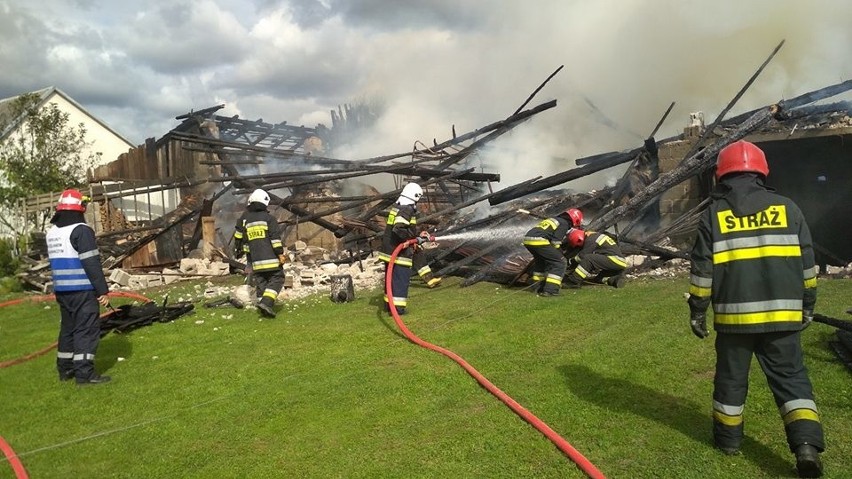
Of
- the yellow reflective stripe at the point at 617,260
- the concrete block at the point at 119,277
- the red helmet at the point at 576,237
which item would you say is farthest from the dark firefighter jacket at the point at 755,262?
the concrete block at the point at 119,277

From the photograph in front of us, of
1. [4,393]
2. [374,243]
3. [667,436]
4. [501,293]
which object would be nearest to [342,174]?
A: [374,243]

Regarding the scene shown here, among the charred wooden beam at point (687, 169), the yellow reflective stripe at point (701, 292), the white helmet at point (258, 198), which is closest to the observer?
the yellow reflective stripe at point (701, 292)

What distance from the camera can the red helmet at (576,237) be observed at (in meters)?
9.27

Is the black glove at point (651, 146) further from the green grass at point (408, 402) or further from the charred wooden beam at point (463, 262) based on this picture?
the green grass at point (408, 402)

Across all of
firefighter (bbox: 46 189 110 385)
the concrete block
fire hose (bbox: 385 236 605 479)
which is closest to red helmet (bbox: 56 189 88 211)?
firefighter (bbox: 46 189 110 385)

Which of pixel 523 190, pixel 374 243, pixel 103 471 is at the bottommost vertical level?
pixel 103 471

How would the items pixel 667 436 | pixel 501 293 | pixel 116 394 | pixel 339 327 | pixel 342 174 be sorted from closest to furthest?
pixel 667 436
pixel 116 394
pixel 339 327
pixel 501 293
pixel 342 174

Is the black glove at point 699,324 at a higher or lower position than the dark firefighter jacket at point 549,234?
lower

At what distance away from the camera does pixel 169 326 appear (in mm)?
7871

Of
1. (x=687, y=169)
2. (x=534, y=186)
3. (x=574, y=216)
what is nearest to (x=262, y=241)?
(x=574, y=216)

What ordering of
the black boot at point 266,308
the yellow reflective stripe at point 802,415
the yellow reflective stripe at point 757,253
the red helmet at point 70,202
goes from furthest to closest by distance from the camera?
the black boot at point 266,308 < the red helmet at point 70,202 < the yellow reflective stripe at point 757,253 < the yellow reflective stripe at point 802,415

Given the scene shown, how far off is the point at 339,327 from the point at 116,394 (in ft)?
8.95

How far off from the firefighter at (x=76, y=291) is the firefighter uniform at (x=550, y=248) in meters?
5.86

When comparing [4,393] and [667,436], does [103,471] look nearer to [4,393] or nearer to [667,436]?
[4,393]
